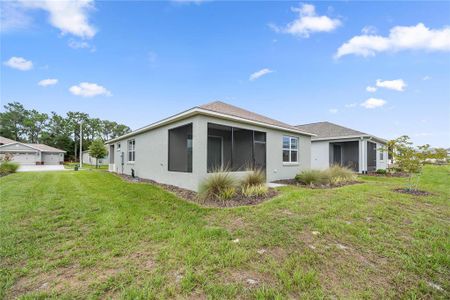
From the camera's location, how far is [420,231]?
400cm

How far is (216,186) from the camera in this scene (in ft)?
22.4

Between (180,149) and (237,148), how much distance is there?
358 cm

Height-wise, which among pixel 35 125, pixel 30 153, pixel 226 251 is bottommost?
pixel 226 251

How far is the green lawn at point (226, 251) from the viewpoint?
2.32 metres

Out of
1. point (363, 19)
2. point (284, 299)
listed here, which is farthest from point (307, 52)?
point (284, 299)

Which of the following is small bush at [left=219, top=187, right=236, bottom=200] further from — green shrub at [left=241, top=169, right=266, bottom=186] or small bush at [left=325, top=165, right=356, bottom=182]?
small bush at [left=325, top=165, right=356, bottom=182]

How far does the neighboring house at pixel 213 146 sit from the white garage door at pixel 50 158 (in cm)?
3394

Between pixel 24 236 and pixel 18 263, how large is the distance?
1199 mm

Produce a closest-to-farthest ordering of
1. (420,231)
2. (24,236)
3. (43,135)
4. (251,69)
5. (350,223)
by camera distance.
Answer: (24,236)
(420,231)
(350,223)
(251,69)
(43,135)

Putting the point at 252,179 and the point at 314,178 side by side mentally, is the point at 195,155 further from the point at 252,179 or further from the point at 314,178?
the point at 314,178

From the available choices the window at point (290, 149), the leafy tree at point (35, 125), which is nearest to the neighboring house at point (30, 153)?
the leafy tree at point (35, 125)

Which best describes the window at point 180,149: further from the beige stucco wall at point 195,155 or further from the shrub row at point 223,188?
the shrub row at point 223,188

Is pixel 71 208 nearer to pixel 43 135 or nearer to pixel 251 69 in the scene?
pixel 251 69


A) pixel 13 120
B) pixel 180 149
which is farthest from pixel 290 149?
pixel 13 120
